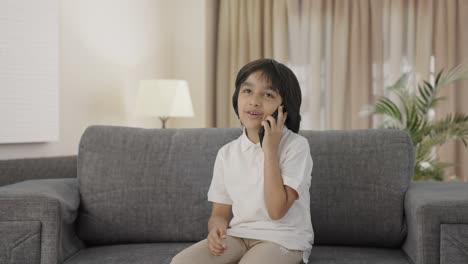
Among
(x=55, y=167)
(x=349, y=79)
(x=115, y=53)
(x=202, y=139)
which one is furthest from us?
(x=349, y=79)

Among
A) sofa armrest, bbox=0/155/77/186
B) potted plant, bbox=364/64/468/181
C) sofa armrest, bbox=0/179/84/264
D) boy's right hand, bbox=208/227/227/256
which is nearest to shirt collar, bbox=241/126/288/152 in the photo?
boy's right hand, bbox=208/227/227/256

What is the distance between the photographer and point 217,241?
2092 millimetres

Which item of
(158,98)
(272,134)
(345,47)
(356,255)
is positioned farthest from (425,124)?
(272,134)

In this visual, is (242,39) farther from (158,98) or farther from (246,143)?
(246,143)

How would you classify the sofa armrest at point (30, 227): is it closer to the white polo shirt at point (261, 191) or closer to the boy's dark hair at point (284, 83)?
the white polo shirt at point (261, 191)

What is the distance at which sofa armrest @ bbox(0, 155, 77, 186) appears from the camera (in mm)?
3164

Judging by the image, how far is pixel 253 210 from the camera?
84.9 inches

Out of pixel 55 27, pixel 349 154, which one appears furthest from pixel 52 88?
pixel 349 154

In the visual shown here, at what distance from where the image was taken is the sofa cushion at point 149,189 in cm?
255

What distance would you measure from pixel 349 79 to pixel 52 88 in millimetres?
2445

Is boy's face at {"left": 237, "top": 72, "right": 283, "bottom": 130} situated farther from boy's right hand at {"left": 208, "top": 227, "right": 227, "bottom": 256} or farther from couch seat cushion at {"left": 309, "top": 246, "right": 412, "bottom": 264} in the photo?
couch seat cushion at {"left": 309, "top": 246, "right": 412, "bottom": 264}

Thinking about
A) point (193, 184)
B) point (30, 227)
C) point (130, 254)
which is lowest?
point (130, 254)

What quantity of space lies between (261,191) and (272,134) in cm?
18

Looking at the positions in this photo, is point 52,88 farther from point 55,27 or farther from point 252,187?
point 252,187
